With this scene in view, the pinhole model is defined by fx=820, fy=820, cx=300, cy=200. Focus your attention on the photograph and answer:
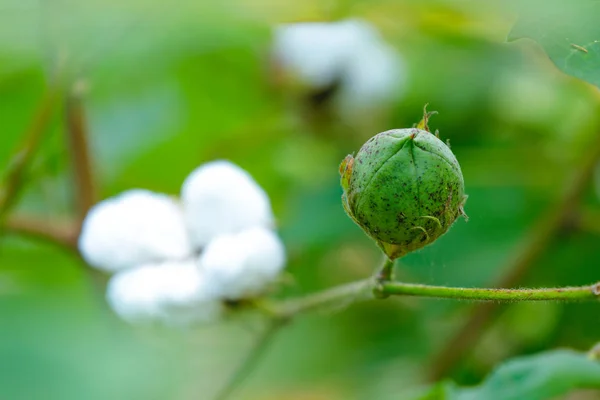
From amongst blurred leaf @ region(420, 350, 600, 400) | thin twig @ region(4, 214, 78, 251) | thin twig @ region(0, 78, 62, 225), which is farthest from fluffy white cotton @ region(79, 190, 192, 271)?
blurred leaf @ region(420, 350, 600, 400)

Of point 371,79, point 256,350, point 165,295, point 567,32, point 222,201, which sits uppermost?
point 371,79

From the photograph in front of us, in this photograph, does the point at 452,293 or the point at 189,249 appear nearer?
the point at 452,293

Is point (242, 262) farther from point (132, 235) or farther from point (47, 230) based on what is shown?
point (47, 230)

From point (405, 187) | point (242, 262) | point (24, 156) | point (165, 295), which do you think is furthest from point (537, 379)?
point (24, 156)

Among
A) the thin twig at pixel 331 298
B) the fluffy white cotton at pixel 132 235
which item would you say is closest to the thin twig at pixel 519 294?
the thin twig at pixel 331 298

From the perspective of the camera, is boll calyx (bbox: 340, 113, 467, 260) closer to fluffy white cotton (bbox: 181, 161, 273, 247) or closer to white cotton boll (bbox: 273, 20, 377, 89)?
fluffy white cotton (bbox: 181, 161, 273, 247)

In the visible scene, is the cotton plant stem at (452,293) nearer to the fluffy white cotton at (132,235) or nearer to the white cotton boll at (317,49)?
the fluffy white cotton at (132,235)
